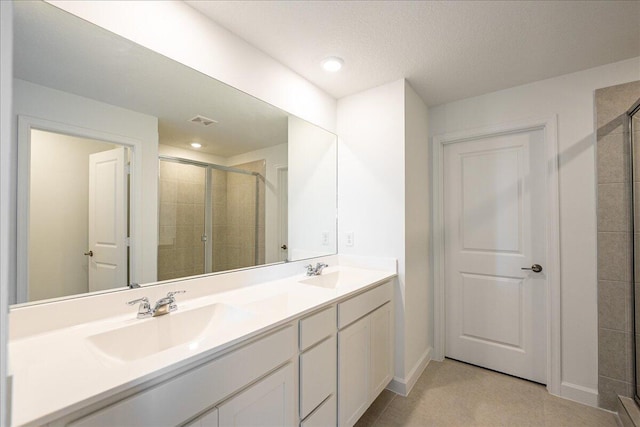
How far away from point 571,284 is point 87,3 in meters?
3.12

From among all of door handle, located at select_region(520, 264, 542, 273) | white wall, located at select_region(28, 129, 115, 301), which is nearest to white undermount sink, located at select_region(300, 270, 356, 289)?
white wall, located at select_region(28, 129, 115, 301)

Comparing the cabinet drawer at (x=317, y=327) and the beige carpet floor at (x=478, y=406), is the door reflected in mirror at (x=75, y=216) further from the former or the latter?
the beige carpet floor at (x=478, y=406)

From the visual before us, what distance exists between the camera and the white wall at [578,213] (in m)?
1.90

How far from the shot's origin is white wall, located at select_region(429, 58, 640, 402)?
190cm

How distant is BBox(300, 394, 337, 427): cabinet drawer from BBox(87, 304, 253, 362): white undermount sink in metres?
0.57

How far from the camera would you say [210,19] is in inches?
57.8

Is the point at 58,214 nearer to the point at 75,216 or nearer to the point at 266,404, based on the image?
the point at 75,216

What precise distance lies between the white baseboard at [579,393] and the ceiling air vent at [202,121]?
9.70 feet

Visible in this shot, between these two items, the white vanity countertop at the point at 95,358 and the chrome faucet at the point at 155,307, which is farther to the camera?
the chrome faucet at the point at 155,307

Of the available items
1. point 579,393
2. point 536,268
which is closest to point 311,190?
point 536,268

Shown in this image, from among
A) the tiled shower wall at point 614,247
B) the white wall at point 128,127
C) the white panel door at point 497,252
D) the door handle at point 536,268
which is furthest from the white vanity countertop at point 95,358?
the tiled shower wall at point 614,247

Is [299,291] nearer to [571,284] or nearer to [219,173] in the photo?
[219,173]

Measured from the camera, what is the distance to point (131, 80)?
1236 millimetres

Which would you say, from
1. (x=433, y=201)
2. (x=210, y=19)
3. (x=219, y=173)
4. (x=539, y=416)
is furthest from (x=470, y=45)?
(x=539, y=416)
